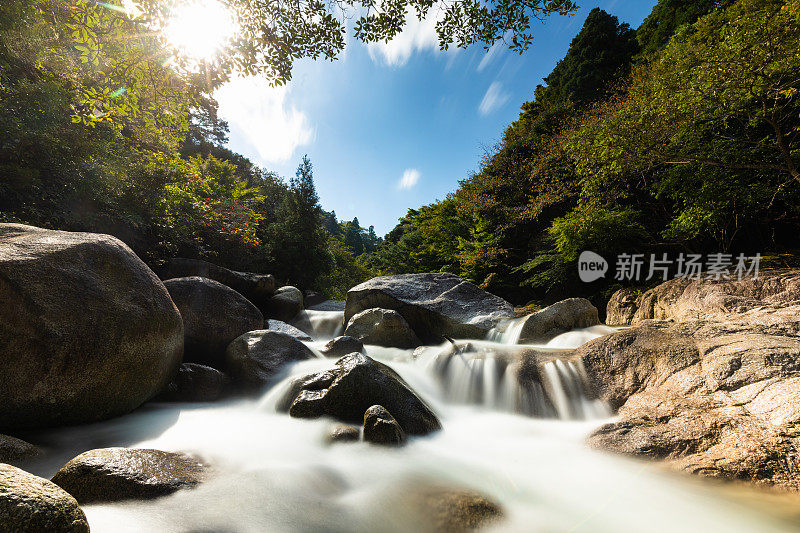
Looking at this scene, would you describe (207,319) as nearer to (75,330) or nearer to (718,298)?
(75,330)

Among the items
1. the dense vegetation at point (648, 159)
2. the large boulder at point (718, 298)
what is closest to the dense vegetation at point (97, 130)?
the dense vegetation at point (648, 159)

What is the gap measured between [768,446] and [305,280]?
61.7ft

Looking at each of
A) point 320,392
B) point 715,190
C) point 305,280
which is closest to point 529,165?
point 715,190

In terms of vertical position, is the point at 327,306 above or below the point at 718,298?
below

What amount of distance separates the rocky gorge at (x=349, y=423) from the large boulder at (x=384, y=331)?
2.39 m

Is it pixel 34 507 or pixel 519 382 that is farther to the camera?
pixel 519 382

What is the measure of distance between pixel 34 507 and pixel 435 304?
327 inches

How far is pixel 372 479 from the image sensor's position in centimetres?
282

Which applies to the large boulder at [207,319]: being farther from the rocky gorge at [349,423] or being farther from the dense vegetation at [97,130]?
the dense vegetation at [97,130]

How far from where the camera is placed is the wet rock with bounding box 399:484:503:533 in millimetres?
2160

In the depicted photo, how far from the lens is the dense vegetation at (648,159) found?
639cm

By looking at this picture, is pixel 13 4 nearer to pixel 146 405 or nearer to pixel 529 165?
pixel 146 405

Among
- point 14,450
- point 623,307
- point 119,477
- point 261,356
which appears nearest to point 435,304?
point 261,356

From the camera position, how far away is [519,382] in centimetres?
475
